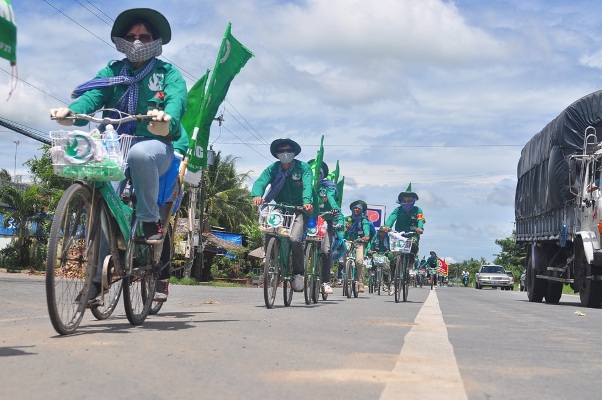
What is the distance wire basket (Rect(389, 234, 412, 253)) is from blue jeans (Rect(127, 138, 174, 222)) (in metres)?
9.71

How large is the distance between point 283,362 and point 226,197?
5135cm

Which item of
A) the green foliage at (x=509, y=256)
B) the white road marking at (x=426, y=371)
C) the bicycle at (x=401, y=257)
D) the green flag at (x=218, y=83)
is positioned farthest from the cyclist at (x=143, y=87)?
the green foliage at (x=509, y=256)

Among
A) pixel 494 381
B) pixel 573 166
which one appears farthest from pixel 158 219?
pixel 573 166

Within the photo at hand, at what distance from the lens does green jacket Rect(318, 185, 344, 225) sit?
14.4 meters

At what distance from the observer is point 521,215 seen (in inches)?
822

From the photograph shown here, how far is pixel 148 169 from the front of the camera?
Result: 606 centimetres

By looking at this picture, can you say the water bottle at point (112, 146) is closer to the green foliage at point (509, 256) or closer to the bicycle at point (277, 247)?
the bicycle at point (277, 247)

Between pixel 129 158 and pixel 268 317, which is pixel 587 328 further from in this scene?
pixel 129 158

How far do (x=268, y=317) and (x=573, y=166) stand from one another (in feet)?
29.0

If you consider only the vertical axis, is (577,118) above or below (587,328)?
above

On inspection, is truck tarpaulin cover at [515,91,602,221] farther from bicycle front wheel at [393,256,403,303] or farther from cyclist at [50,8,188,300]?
cyclist at [50,8,188,300]

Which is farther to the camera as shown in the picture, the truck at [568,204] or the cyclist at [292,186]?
the truck at [568,204]

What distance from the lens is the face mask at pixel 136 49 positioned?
6625mm

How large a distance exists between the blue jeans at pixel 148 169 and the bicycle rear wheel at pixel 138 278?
0.48 ft
